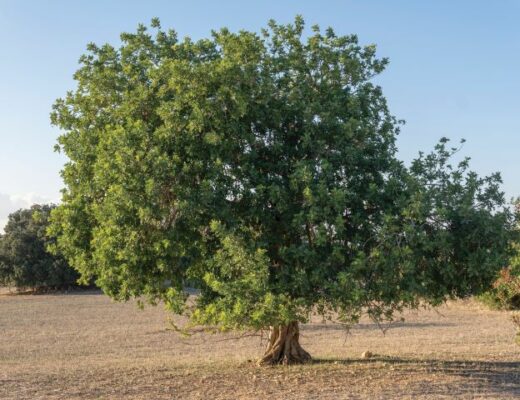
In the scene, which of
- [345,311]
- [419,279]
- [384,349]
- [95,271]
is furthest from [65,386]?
[384,349]

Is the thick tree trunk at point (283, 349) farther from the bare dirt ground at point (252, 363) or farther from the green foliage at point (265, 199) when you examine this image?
the green foliage at point (265, 199)

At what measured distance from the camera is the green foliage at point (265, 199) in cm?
1245

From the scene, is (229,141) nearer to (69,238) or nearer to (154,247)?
(154,247)

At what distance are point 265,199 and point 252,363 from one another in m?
5.66

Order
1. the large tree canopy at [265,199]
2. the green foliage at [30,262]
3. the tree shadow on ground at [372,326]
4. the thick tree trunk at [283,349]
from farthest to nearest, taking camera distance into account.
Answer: the green foliage at [30,262]
the tree shadow on ground at [372,326]
the thick tree trunk at [283,349]
the large tree canopy at [265,199]

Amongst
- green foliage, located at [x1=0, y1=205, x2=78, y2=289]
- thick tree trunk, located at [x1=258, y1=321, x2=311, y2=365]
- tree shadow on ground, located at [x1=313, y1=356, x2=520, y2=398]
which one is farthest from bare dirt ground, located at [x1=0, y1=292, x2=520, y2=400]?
green foliage, located at [x1=0, y1=205, x2=78, y2=289]

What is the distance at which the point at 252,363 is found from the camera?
56.1 feet

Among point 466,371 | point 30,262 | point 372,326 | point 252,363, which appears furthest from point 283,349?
point 30,262

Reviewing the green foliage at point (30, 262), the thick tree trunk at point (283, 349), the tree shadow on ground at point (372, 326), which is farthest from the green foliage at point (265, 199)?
the green foliage at point (30, 262)

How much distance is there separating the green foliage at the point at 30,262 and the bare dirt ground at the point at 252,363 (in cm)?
2507

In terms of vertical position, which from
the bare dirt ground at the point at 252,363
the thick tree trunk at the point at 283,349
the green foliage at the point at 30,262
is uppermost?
the green foliage at the point at 30,262

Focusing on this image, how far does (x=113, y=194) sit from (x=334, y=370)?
6.75m

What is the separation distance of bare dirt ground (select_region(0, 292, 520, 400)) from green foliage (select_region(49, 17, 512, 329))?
165 cm

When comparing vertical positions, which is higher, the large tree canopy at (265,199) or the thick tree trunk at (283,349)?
the large tree canopy at (265,199)
